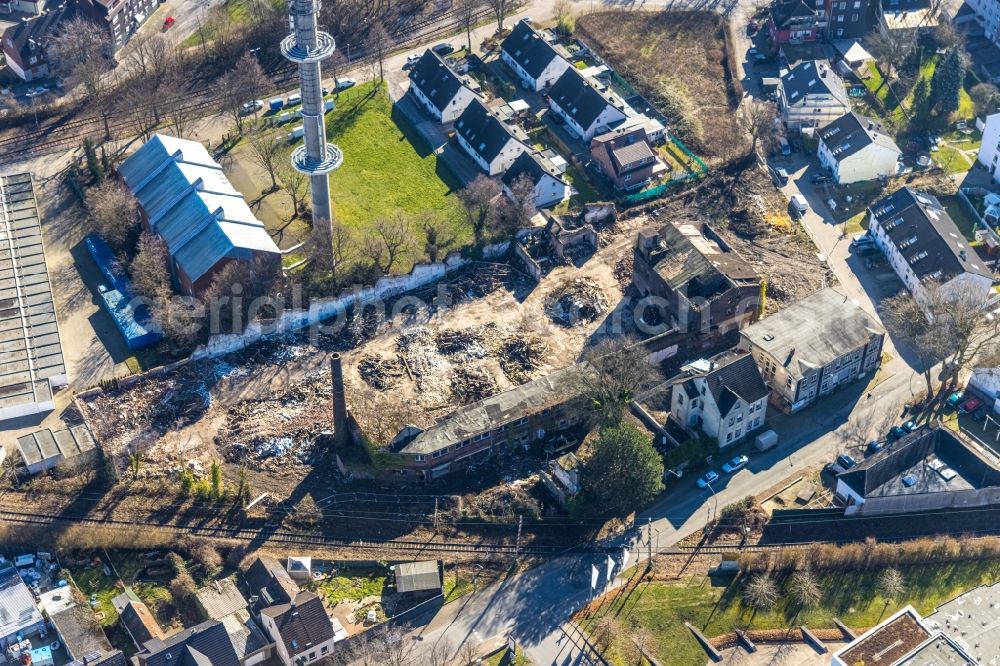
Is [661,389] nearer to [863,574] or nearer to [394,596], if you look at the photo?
[863,574]

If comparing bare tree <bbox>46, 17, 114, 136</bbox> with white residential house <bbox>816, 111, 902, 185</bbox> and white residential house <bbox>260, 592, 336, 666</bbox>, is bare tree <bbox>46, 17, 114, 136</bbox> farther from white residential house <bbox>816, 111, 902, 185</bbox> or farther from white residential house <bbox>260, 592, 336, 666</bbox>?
white residential house <bbox>816, 111, 902, 185</bbox>

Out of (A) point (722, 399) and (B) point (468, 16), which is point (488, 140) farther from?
(A) point (722, 399)

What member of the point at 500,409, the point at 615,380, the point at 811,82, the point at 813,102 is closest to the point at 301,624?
the point at 500,409

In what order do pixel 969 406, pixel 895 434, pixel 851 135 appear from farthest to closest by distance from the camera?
pixel 851 135
pixel 969 406
pixel 895 434

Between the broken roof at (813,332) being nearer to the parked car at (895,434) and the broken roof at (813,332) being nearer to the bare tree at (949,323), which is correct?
the bare tree at (949,323)

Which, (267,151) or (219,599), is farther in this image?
(267,151)

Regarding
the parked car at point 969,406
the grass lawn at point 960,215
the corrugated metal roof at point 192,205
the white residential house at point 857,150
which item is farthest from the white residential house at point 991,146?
the corrugated metal roof at point 192,205

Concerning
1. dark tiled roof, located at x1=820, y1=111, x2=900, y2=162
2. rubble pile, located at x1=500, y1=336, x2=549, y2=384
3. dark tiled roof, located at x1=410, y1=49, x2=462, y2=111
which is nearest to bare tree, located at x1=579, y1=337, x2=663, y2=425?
rubble pile, located at x1=500, y1=336, x2=549, y2=384
